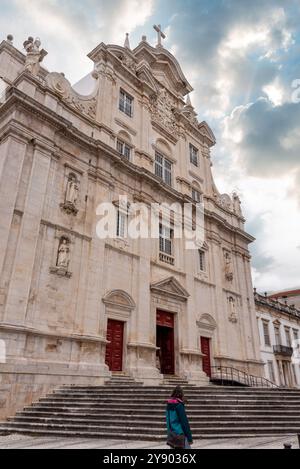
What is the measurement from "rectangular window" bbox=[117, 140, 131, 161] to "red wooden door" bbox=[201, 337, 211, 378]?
11.7 meters

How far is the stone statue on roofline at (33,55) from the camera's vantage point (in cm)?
1653

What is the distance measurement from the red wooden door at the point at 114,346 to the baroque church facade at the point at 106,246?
0.06 meters

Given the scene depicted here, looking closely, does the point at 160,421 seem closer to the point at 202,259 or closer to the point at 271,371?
the point at 202,259

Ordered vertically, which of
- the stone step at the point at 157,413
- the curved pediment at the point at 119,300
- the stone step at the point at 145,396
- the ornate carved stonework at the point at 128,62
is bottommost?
the stone step at the point at 157,413

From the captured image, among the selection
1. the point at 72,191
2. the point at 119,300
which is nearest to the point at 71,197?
the point at 72,191

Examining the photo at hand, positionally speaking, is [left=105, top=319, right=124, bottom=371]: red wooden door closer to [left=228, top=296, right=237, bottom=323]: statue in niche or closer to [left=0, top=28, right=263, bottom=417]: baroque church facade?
[left=0, top=28, right=263, bottom=417]: baroque church facade

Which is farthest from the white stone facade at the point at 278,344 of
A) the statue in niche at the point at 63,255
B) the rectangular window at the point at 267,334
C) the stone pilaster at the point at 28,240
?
the stone pilaster at the point at 28,240

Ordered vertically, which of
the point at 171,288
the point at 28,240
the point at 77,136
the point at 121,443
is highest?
the point at 77,136

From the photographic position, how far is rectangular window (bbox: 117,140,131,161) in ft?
66.0

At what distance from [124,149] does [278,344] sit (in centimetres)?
2535

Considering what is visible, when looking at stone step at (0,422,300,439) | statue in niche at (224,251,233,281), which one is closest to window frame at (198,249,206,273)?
statue in niche at (224,251,233,281)

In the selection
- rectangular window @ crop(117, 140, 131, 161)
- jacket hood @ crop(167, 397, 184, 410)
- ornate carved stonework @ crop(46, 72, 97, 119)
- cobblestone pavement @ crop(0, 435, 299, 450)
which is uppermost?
ornate carved stonework @ crop(46, 72, 97, 119)

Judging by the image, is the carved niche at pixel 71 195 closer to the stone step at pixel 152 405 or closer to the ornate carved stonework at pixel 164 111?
the stone step at pixel 152 405

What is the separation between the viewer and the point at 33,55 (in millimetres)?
16719
